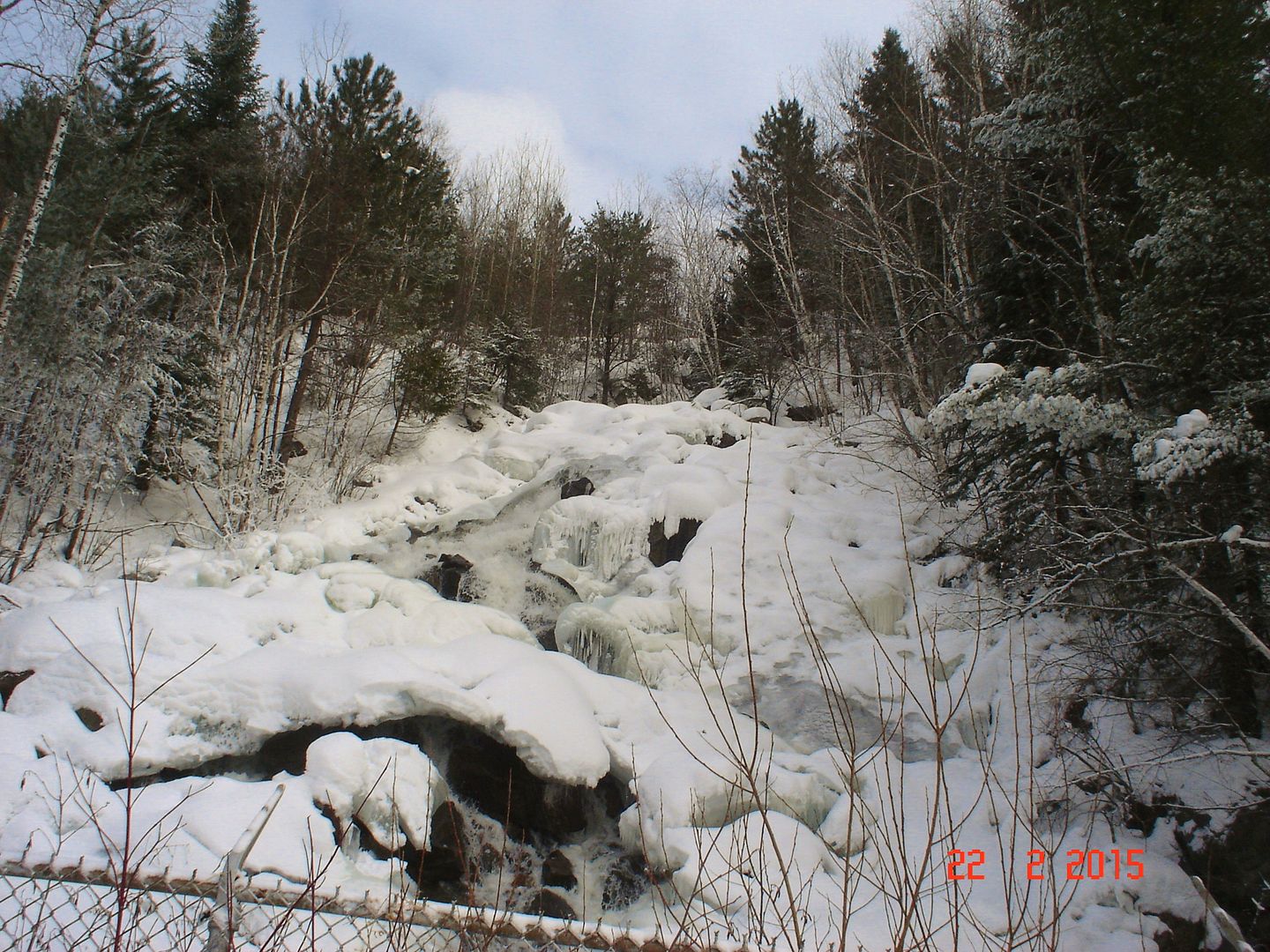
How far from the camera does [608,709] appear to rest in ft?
19.6

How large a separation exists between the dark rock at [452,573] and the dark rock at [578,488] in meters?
1.88

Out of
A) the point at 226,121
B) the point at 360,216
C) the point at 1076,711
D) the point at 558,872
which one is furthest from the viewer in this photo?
the point at 226,121

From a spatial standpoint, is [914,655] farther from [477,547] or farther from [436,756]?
[477,547]

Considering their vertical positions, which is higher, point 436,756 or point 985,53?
point 985,53

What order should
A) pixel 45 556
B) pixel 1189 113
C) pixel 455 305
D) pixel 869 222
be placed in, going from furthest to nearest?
pixel 455 305 < pixel 869 222 < pixel 45 556 < pixel 1189 113

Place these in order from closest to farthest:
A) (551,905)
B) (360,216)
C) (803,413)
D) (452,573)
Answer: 1. (551,905)
2. (452,573)
3. (360,216)
4. (803,413)

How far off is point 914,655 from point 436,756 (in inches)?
177

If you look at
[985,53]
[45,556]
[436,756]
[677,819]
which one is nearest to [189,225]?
[45,556]

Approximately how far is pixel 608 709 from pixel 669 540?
9.44ft

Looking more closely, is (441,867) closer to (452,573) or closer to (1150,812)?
(452,573)

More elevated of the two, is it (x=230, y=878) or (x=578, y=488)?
(x=578, y=488)

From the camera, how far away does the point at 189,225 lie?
1177 centimetres

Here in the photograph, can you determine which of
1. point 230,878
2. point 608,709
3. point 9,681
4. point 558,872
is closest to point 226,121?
point 9,681

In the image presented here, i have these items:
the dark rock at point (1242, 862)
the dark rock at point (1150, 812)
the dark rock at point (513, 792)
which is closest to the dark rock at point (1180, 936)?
the dark rock at point (1242, 862)
